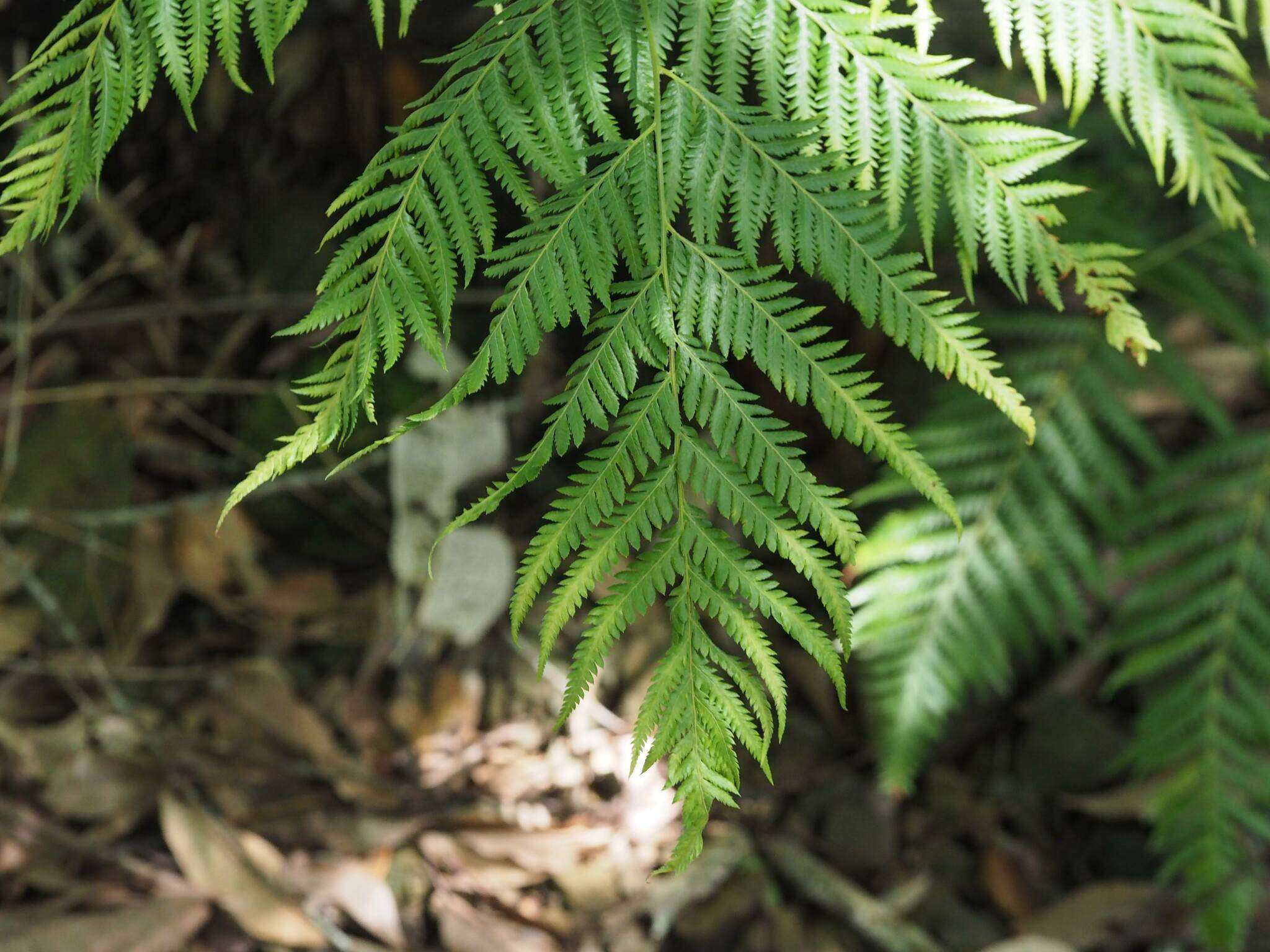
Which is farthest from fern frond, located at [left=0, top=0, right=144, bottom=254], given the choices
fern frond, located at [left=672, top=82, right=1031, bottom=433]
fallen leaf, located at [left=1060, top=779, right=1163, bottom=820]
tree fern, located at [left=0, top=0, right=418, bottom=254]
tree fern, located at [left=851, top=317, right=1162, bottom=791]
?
fallen leaf, located at [left=1060, top=779, right=1163, bottom=820]

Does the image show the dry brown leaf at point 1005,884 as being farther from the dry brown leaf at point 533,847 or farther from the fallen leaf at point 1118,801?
the dry brown leaf at point 533,847

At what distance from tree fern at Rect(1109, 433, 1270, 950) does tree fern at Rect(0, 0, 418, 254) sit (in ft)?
7.02

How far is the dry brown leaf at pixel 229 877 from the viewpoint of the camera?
2014 millimetres

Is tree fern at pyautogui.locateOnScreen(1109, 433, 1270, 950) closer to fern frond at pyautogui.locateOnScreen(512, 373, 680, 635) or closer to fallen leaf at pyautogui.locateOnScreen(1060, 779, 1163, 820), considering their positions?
fallen leaf at pyautogui.locateOnScreen(1060, 779, 1163, 820)

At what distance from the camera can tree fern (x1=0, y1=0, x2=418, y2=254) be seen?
1104 millimetres

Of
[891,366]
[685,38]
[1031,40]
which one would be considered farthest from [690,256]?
[891,366]

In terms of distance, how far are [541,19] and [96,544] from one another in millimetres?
1772

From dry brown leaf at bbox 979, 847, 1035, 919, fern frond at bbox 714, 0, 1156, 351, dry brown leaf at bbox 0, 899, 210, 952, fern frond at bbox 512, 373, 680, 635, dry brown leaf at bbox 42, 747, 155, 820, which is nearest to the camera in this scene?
fern frond at bbox 512, 373, 680, 635

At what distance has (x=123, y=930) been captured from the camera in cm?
191

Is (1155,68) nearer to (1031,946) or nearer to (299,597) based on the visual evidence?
(1031,946)

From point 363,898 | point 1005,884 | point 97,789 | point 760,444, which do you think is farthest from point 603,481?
point 1005,884

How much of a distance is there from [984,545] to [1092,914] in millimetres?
937

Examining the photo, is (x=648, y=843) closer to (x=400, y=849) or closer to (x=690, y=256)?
(x=400, y=849)

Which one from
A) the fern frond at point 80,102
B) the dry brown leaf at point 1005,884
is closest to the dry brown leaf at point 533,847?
the dry brown leaf at point 1005,884
